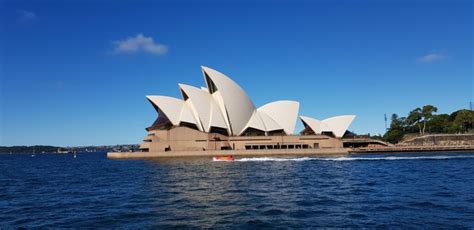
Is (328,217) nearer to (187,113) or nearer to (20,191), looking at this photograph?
(20,191)

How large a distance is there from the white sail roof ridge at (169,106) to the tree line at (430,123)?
61.4 meters

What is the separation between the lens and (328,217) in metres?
13.0

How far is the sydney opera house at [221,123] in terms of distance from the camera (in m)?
70.1

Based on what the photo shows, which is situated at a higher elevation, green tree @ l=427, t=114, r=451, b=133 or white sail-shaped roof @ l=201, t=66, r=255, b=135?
white sail-shaped roof @ l=201, t=66, r=255, b=135

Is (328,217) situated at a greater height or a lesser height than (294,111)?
lesser

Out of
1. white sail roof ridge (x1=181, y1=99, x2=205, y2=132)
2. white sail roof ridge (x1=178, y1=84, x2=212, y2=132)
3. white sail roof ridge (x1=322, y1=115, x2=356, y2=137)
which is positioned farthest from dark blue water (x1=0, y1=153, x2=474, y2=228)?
white sail roof ridge (x1=322, y1=115, x2=356, y2=137)

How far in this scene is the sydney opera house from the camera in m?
70.1

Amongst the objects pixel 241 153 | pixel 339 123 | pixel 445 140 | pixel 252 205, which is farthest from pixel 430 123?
pixel 252 205

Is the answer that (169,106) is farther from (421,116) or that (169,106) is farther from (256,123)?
(421,116)

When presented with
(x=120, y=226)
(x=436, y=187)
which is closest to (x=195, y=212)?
(x=120, y=226)

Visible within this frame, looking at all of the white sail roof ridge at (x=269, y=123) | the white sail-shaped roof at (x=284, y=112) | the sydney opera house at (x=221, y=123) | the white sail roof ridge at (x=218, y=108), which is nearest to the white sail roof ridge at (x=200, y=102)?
the sydney opera house at (x=221, y=123)

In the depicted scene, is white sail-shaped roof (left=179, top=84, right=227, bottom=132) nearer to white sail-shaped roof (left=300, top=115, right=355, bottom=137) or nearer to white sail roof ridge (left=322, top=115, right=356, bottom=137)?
white sail-shaped roof (left=300, top=115, right=355, bottom=137)

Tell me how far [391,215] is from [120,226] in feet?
30.2

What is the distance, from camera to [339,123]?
272 feet
